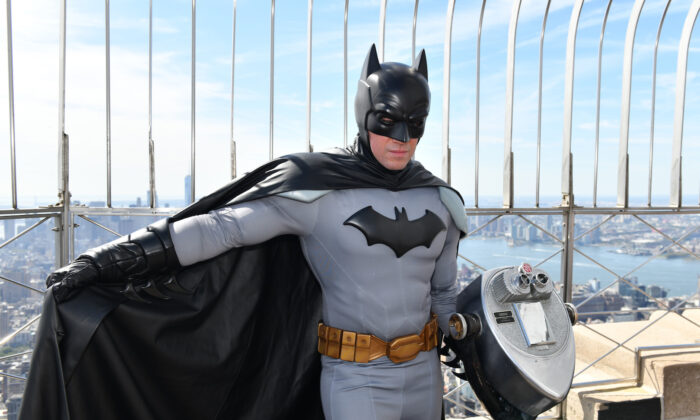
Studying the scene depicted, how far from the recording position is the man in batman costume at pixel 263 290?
1.59 m

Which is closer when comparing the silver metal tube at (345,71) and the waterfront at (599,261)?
the silver metal tube at (345,71)

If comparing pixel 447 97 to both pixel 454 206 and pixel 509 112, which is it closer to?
pixel 509 112

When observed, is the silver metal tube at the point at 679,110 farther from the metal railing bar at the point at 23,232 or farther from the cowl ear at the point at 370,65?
the metal railing bar at the point at 23,232

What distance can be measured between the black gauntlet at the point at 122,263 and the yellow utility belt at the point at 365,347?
0.58 metres

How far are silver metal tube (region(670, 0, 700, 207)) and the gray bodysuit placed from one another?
10.4ft

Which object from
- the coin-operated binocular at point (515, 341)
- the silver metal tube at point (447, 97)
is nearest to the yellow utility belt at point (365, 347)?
the coin-operated binocular at point (515, 341)

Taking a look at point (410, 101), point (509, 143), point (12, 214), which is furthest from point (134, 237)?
point (509, 143)

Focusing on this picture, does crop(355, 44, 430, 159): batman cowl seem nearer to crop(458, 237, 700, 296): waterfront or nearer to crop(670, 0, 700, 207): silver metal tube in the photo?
crop(458, 237, 700, 296): waterfront

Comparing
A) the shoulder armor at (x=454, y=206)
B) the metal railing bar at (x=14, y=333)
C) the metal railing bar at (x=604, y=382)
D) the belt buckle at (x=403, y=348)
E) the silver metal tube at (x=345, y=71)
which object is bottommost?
the metal railing bar at (x=604, y=382)

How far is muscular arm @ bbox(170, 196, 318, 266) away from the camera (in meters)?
1.58

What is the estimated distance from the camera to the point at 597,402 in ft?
11.2

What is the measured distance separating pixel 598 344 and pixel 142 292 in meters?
3.57

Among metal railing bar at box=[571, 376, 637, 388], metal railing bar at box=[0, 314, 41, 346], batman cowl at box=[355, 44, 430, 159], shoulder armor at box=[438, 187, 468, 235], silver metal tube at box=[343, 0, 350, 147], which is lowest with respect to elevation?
metal railing bar at box=[571, 376, 637, 388]

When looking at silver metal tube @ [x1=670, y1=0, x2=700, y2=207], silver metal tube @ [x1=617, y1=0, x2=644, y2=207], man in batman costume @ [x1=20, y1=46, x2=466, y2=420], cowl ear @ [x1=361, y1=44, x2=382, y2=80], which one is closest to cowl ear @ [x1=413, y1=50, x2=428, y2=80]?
man in batman costume @ [x1=20, y1=46, x2=466, y2=420]
